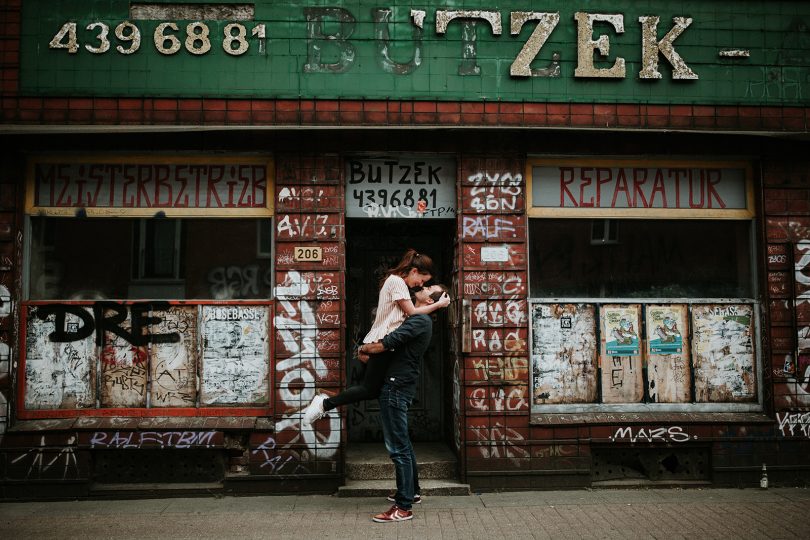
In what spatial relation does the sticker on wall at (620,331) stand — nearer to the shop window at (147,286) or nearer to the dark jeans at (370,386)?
the dark jeans at (370,386)

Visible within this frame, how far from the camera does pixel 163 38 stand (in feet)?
21.8

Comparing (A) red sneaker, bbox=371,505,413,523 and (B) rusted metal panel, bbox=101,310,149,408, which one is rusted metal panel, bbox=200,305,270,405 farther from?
(A) red sneaker, bbox=371,505,413,523

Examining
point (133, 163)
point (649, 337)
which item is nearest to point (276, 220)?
point (133, 163)

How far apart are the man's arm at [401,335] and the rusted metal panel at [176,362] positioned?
6.54 ft

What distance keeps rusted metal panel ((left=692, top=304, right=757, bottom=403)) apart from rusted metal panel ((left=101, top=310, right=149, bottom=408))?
551 cm

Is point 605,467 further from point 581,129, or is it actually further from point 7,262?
point 7,262

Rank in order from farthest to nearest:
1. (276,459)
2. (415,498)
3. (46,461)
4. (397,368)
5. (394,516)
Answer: (276,459) < (46,461) < (415,498) < (397,368) < (394,516)

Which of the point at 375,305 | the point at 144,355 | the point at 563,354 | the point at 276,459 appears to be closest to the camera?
the point at 276,459

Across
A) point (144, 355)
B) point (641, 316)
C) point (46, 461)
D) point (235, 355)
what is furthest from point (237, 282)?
point (641, 316)

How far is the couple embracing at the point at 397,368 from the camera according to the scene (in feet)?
18.3

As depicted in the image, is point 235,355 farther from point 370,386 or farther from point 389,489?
point 389,489

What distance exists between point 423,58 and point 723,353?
4248 mm

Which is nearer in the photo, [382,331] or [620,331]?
[382,331]

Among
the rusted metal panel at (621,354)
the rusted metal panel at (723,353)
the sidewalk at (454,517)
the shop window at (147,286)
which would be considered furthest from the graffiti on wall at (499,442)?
the shop window at (147,286)
